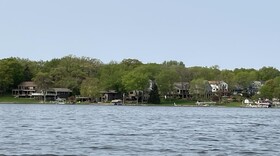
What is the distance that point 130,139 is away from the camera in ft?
124

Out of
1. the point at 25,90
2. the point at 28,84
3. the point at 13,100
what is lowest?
the point at 13,100

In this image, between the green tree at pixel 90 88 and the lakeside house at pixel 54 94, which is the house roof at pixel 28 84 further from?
the green tree at pixel 90 88

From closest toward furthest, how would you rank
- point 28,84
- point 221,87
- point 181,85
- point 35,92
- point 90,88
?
point 90,88
point 35,92
point 28,84
point 181,85
point 221,87

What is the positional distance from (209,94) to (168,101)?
20407mm

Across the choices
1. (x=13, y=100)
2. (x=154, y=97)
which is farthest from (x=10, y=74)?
(x=154, y=97)

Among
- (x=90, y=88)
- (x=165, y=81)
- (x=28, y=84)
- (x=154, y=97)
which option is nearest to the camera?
(x=154, y=97)

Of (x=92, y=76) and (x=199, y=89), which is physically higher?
(x=92, y=76)

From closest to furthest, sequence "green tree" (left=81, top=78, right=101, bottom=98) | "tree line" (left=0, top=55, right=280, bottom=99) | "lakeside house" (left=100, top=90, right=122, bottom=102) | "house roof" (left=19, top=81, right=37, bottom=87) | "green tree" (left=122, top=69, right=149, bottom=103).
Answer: "green tree" (left=122, top=69, right=149, bottom=103)
"green tree" (left=81, top=78, right=101, bottom=98)
"tree line" (left=0, top=55, right=280, bottom=99)
"lakeside house" (left=100, top=90, right=122, bottom=102)
"house roof" (left=19, top=81, right=37, bottom=87)

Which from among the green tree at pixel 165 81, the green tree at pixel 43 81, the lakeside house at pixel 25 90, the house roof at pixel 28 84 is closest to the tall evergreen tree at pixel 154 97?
the green tree at pixel 165 81

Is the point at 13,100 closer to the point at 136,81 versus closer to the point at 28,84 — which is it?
the point at 28,84

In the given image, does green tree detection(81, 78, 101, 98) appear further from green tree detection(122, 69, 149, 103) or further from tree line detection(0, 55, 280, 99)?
green tree detection(122, 69, 149, 103)

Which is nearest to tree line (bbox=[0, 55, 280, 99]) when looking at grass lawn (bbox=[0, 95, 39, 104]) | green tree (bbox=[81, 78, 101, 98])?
green tree (bbox=[81, 78, 101, 98])

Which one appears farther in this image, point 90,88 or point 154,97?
point 90,88

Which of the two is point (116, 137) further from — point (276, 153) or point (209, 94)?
point (209, 94)
